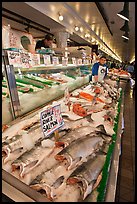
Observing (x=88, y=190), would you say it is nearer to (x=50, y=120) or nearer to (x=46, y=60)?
(x=50, y=120)

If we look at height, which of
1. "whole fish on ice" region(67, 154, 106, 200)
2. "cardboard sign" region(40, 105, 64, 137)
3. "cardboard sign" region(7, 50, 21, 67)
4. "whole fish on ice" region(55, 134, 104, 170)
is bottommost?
"whole fish on ice" region(67, 154, 106, 200)

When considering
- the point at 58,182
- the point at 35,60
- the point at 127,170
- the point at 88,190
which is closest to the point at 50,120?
the point at 58,182

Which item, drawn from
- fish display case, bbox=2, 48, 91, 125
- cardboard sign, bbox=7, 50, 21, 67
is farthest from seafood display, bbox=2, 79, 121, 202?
cardboard sign, bbox=7, 50, 21, 67

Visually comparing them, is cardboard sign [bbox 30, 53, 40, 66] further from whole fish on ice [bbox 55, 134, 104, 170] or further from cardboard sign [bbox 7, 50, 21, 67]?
whole fish on ice [bbox 55, 134, 104, 170]

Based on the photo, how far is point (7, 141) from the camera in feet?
4.38

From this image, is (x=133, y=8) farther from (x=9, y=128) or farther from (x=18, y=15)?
(x=9, y=128)

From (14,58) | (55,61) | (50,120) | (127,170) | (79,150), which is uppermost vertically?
(55,61)

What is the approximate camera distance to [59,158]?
45.7 inches

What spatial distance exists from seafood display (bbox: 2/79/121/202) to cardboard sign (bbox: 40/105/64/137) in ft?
0.29

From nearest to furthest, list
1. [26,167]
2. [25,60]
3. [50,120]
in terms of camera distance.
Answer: [26,167] < [50,120] < [25,60]

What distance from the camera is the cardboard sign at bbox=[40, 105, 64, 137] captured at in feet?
4.39

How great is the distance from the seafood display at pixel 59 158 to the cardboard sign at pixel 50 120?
3.4 inches

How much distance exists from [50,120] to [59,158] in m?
0.36

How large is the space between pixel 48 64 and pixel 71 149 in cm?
175
